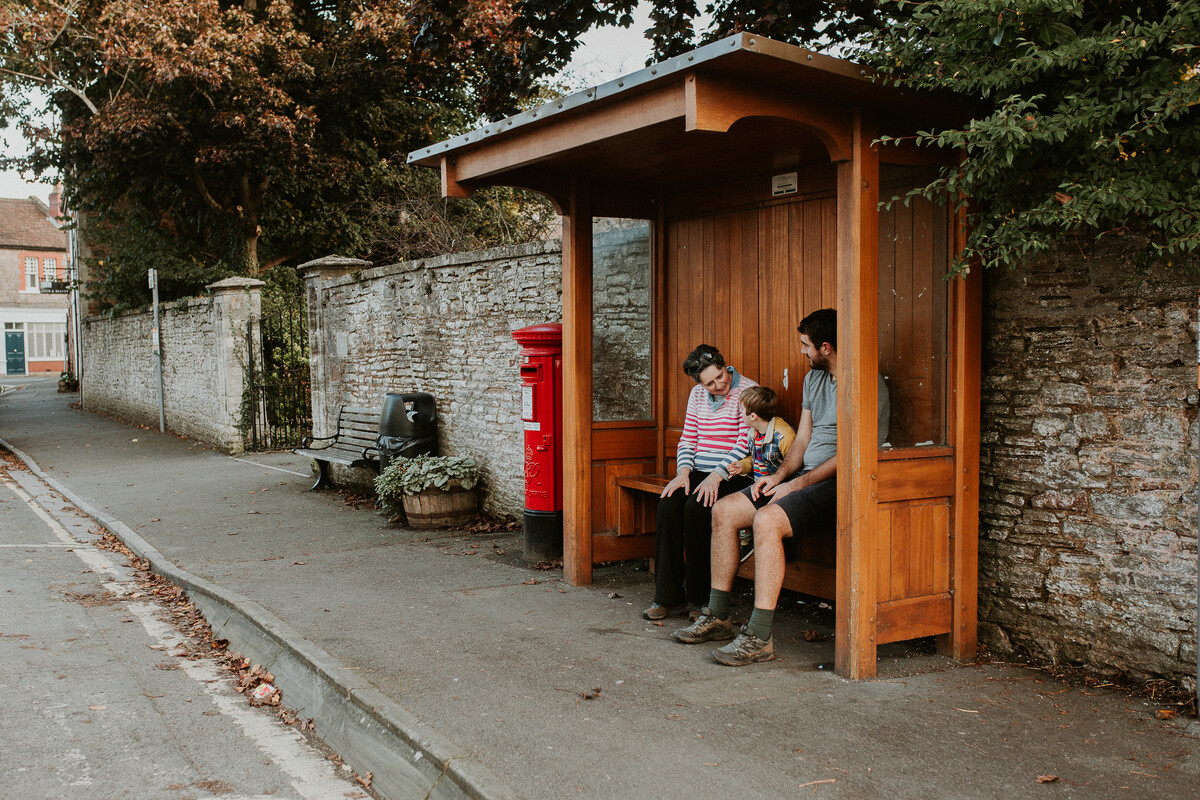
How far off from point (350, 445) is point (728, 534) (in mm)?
6623

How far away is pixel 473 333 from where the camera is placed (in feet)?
29.5

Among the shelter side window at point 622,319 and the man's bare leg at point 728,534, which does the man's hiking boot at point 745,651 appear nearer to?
the man's bare leg at point 728,534

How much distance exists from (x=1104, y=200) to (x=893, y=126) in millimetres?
1165

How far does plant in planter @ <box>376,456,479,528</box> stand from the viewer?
867 cm

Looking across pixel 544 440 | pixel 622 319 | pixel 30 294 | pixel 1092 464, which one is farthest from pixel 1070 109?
pixel 30 294

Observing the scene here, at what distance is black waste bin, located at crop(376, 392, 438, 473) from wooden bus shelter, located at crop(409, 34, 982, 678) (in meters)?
3.41

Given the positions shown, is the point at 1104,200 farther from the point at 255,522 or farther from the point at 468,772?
the point at 255,522

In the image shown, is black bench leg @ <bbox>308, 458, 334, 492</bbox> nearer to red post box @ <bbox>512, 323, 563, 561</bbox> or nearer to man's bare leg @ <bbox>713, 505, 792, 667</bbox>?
red post box @ <bbox>512, 323, 563, 561</bbox>

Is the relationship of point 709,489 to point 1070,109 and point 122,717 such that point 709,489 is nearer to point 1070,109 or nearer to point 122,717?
point 1070,109

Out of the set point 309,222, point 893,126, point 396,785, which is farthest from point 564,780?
point 309,222

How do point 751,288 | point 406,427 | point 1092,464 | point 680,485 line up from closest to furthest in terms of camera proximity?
point 1092,464, point 680,485, point 751,288, point 406,427

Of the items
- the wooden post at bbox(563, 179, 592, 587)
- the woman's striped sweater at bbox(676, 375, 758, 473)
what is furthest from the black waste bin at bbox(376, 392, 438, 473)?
the woman's striped sweater at bbox(676, 375, 758, 473)

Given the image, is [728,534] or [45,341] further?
[45,341]

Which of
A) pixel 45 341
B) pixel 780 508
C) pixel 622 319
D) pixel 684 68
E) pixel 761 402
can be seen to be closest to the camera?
pixel 684 68
